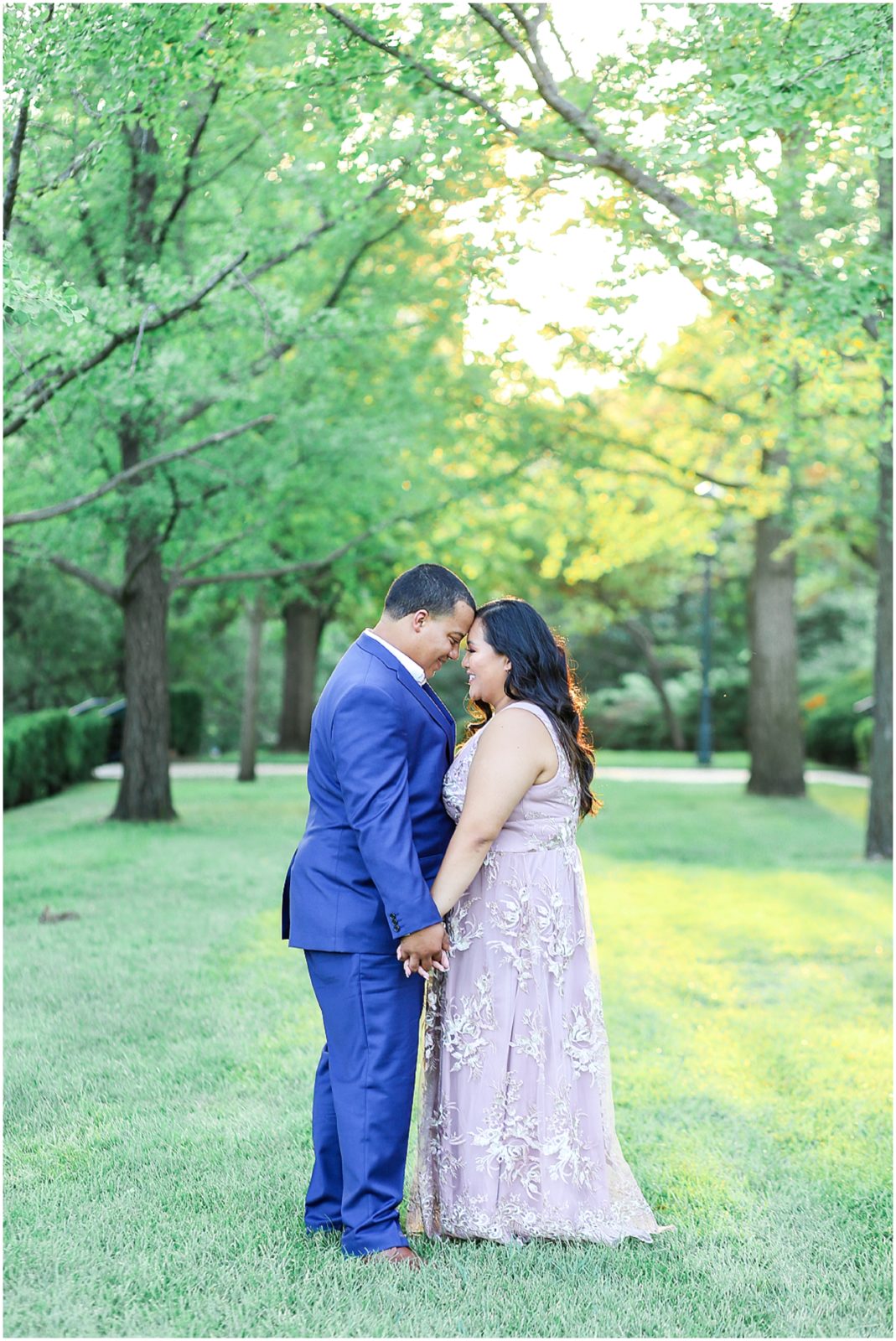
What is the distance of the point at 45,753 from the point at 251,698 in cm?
334

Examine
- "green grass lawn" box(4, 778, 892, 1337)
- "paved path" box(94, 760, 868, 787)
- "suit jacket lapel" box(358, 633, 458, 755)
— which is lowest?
"green grass lawn" box(4, 778, 892, 1337)

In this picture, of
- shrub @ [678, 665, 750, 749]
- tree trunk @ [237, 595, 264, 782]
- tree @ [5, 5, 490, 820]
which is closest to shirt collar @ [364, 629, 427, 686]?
tree @ [5, 5, 490, 820]

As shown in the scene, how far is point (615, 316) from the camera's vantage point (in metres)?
8.02

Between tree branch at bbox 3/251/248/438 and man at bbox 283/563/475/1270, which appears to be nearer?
man at bbox 283/563/475/1270

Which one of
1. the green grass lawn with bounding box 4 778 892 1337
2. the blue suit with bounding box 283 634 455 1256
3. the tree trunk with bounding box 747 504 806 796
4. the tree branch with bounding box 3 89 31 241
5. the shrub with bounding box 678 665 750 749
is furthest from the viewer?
the shrub with bounding box 678 665 750 749

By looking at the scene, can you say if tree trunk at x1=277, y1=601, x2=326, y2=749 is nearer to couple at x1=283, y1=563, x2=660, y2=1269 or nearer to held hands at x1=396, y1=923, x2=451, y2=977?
couple at x1=283, y1=563, x2=660, y2=1269

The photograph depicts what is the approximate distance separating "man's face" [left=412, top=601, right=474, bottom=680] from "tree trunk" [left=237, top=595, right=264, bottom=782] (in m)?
16.6

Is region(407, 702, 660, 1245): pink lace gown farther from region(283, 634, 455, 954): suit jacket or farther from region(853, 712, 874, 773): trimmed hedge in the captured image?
region(853, 712, 874, 773): trimmed hedge

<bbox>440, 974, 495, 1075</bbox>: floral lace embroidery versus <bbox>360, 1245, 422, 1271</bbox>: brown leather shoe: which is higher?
<bbox>440, 974, 495, 1075</bbox>: floral lace embroidery

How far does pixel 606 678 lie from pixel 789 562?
1908cm

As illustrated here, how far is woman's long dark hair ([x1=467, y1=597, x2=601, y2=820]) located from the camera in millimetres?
4051

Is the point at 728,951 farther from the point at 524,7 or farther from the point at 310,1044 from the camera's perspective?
the point at 524,7

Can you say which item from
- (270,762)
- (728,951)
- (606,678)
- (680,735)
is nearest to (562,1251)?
(728,951)

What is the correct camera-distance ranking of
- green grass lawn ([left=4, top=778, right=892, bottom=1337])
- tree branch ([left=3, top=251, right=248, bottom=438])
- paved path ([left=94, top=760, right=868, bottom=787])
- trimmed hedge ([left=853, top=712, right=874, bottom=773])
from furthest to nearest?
trimmed hedge ([left=853, top=712, right=874, bottom=773]), paved path ([left=94, top=760, right=868, bottom=787]), tree branch ([left=3, top=251, right=248, bottom=438]), green grass lawn ([left=4, top=778, right=892, bottom=1337])
